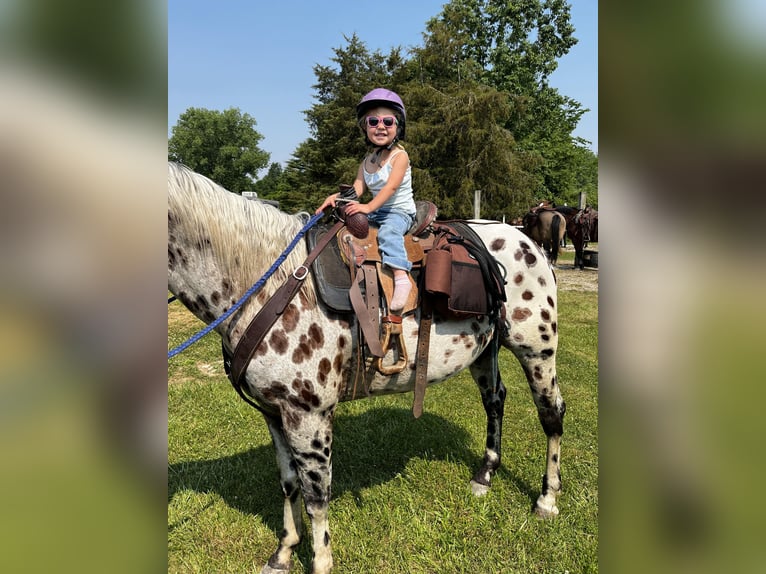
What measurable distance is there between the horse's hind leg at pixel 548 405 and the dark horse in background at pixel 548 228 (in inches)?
460

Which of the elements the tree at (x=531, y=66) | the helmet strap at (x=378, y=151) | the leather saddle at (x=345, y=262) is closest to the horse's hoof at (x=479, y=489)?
the leather saddle at (x=345, y=262)

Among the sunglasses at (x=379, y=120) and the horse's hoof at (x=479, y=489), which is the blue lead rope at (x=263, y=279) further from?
the horse's hoof at (x=479, y=489)

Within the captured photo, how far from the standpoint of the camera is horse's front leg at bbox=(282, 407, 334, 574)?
2406 millimetres

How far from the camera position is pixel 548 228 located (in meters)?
15.1

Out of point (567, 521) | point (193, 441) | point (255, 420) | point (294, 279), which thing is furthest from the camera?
point (255, 420)

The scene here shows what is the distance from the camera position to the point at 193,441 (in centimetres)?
436

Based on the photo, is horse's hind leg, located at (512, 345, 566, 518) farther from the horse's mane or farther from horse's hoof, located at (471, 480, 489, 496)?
the horse's mane

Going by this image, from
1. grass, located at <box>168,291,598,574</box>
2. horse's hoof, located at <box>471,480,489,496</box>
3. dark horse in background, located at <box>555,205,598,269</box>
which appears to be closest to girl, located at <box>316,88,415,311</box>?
grass, located at <box>168,291,598,574</box>

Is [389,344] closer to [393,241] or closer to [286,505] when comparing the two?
[393,241]

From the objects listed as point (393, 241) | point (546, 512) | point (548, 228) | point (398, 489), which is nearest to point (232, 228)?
point (393, 241)
